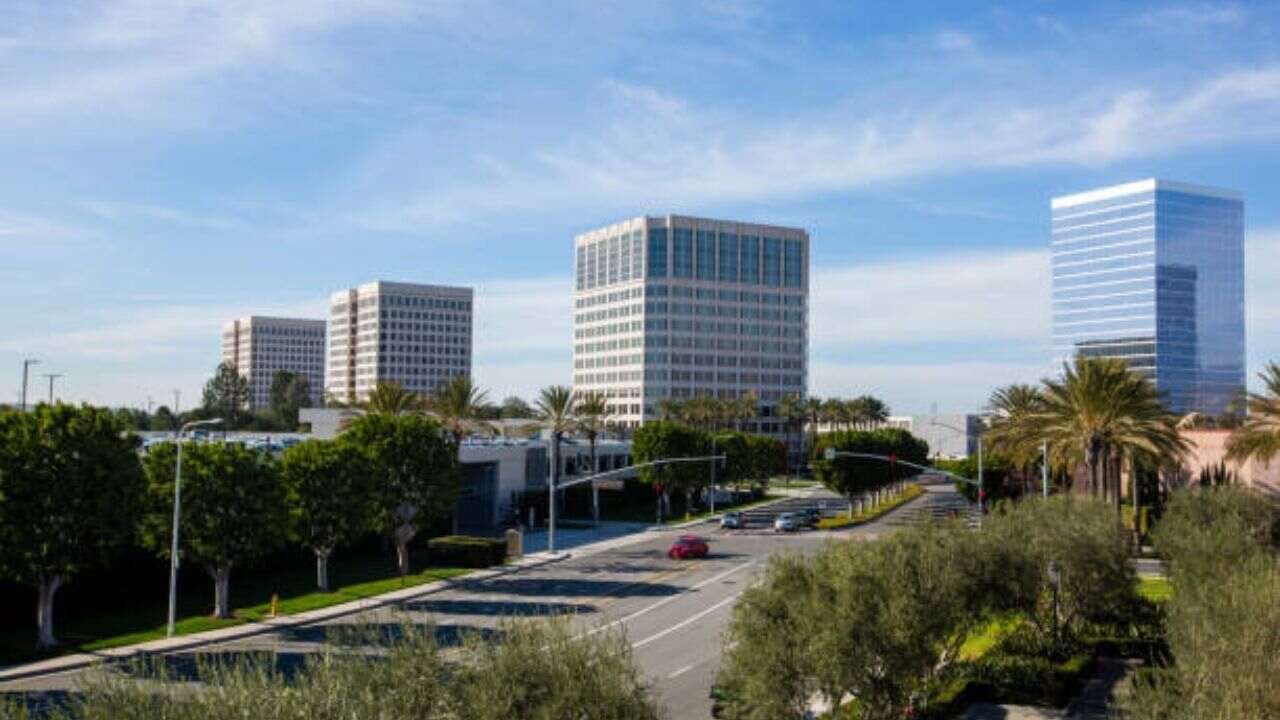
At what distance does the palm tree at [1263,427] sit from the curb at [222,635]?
38.4m

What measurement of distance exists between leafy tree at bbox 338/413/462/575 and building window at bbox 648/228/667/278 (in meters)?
137

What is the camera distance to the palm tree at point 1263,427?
177ft

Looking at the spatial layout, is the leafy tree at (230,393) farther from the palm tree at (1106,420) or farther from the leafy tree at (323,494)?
the palm tree at (1106,420)

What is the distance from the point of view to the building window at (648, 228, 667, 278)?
197875mm

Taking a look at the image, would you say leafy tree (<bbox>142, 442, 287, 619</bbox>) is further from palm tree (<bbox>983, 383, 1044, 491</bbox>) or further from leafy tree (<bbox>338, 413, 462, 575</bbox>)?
palm tree (<bbox>983, 383, 1044, 491</bbox>)

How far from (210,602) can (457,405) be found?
26.1m

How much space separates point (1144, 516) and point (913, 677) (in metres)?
57.4

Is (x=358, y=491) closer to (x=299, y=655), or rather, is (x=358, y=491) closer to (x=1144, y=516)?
(x=299, y=655)

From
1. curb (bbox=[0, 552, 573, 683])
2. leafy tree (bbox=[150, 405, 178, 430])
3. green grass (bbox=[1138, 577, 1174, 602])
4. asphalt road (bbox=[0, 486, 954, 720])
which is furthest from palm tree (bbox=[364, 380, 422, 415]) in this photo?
leafy tree (bbox=[150, 405, 178, 430])

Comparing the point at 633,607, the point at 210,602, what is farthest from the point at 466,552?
the point at 633,607

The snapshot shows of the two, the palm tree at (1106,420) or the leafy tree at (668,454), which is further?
the leafy tree at (668,454)

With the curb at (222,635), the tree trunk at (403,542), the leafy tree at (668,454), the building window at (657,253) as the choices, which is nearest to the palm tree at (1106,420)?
the curb at (222,635)

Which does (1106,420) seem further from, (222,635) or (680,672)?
(222,635)

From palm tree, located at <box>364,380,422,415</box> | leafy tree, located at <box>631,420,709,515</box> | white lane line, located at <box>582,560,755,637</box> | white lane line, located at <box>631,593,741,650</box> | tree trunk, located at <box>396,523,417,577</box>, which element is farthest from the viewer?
leafy tree, located at <box>631,420,709,515</box>
